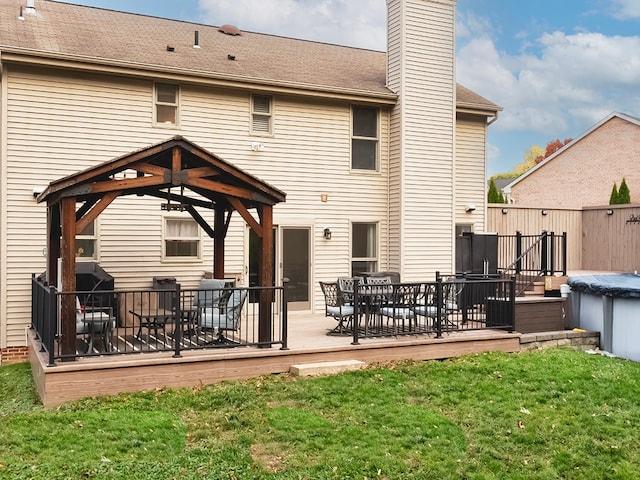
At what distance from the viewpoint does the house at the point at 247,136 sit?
1149 cm

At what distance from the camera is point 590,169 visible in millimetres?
25234

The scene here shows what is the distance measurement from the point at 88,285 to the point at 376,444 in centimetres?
644

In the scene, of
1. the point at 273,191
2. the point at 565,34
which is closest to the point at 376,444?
the point at 273,191

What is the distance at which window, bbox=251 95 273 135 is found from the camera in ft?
44.2

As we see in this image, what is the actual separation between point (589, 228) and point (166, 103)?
12.3 metres

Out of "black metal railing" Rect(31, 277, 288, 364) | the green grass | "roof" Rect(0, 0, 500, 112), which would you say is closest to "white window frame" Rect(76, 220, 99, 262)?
"black metal railing" Rect(31, 277, 288, 364)

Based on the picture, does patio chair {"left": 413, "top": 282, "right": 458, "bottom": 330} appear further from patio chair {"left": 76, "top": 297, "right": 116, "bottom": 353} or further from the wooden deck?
patio chair {"left": 76, "top": 297, "right": 116, "bottom": 353}

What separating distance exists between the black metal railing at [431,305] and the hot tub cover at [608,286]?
154 cm

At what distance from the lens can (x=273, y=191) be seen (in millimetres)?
9266

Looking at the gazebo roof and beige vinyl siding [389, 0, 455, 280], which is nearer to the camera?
the gazebo roof

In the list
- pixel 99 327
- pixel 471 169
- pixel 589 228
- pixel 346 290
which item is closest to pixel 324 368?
pixel 346 290

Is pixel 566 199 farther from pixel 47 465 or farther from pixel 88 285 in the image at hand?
pixel 47 465

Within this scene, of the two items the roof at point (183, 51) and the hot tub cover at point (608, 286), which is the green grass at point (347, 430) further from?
the roof at point (183, 51)

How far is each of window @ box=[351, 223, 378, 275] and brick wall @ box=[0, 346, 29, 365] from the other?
676cm
